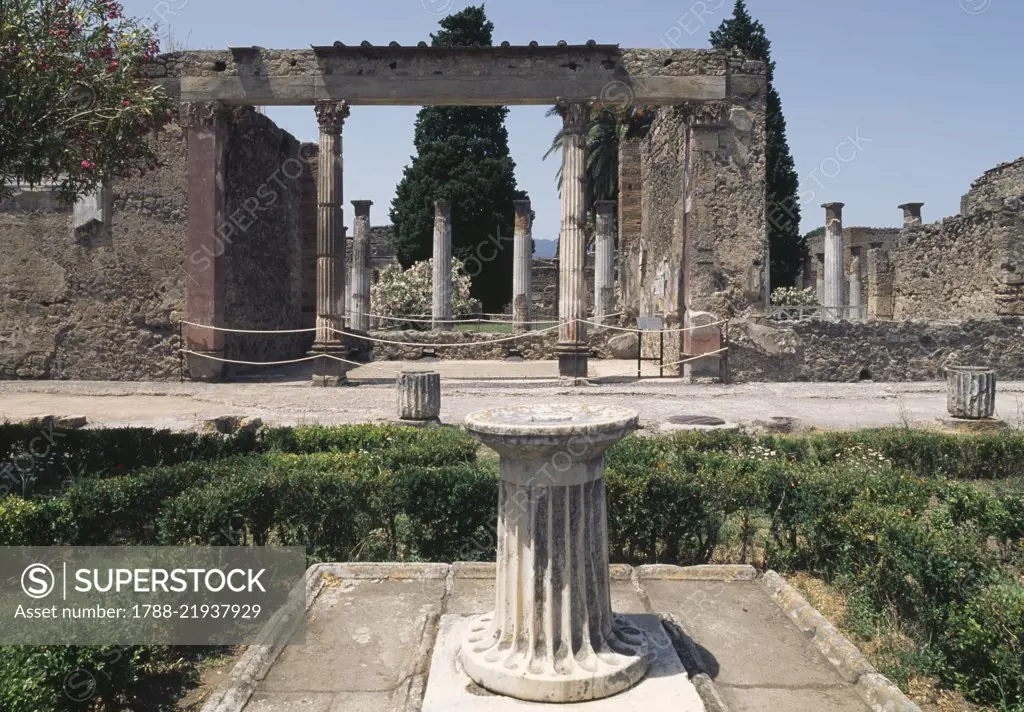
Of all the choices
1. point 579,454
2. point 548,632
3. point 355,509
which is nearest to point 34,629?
point 355,509

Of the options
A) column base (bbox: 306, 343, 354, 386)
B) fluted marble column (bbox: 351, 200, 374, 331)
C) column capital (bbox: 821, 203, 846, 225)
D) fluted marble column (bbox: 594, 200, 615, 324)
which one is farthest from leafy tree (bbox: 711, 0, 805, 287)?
column base (bbox: 306, 343, 354, 386)

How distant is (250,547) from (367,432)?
259 centimetres

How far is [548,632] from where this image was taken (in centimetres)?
301

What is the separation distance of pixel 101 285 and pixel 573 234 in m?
7.82

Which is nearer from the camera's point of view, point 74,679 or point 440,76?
point 74,679

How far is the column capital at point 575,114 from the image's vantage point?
41.1ft

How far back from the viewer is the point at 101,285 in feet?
41.9

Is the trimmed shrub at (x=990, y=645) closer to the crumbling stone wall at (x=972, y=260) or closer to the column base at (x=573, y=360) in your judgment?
the column base at (x=573, y=360)

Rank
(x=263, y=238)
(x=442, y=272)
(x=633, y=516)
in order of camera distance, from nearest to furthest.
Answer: (x=633, y=516) → (x=263, y=238) → (x=442, y=272)

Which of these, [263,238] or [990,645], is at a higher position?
[263,238]

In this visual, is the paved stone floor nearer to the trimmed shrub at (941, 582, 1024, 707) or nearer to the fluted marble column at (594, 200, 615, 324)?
the trimmed shrub at (941, 582, 1024, 707)

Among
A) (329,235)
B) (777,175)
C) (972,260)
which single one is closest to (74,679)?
(329,235)

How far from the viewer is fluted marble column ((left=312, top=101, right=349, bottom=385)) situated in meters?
12.6

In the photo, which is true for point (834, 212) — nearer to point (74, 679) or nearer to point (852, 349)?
point (852, 349)
